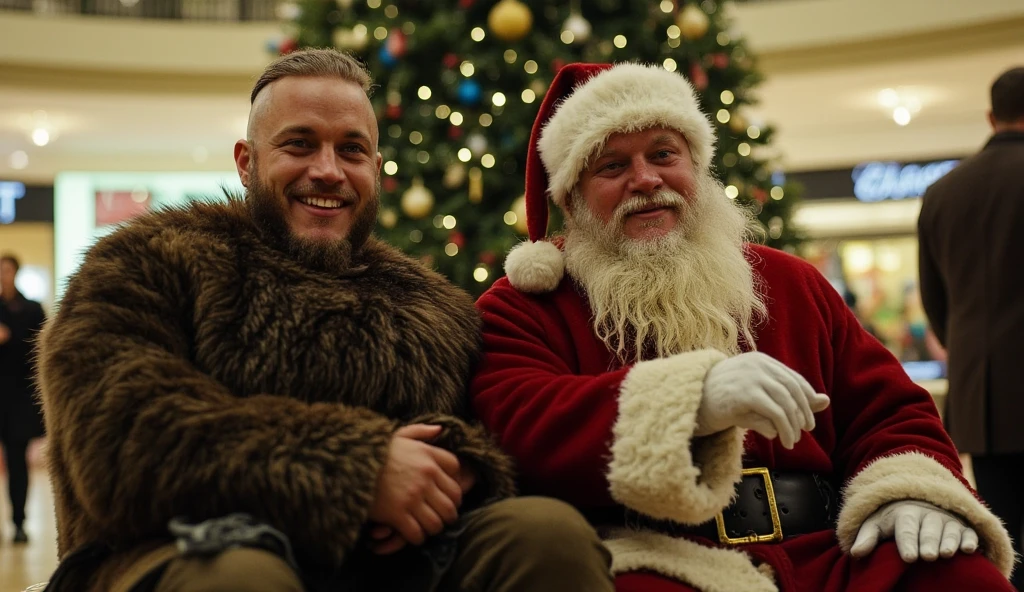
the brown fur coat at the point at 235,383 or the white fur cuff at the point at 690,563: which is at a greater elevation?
the brown fur coat at the point at 235,383

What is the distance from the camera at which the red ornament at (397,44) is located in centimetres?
477

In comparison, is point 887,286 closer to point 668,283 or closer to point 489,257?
point 489,257

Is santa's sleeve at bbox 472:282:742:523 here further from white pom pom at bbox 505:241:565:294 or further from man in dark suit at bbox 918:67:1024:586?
man in dark suit at bbox 918:67:1024:586

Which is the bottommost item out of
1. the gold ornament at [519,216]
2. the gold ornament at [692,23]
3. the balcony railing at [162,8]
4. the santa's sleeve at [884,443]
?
the santa's sleeve at [884,443]

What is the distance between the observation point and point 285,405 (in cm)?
177

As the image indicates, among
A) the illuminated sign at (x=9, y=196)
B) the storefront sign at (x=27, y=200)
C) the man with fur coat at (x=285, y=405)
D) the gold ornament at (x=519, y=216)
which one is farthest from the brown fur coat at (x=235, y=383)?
the illuminated sign at (x=9, y=196)

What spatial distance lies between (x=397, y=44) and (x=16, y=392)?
3.55 m

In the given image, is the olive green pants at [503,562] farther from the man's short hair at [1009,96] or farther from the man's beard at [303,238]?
the man's short hair at [1009,96]

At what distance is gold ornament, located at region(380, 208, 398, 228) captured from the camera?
15.8ft

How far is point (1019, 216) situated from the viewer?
3.46m

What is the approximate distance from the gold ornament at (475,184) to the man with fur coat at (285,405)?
246cm

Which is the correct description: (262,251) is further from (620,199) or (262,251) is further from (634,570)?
(634,570)

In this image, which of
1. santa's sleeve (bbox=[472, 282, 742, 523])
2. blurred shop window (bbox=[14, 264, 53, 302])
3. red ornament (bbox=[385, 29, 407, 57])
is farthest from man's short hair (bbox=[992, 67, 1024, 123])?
blurred shop window (bbox=[14, 264, 53, 302])

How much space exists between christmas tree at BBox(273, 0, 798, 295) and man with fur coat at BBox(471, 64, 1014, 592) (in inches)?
79.8
